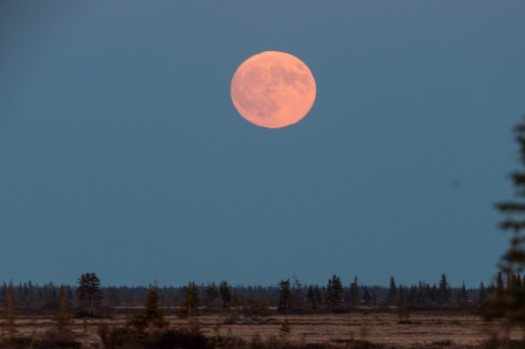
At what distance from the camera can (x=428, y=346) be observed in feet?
143

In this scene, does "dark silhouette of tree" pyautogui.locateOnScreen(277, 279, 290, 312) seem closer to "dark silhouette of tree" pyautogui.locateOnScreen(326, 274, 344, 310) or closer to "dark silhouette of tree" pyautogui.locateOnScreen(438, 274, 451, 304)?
"dark silhouette of tree" pyautogui.locateOnScreen(326, 274, 344, 310)

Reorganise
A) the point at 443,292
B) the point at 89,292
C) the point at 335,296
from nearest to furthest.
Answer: the point at 89,292 → the point at 335,296 → the point at 443,292

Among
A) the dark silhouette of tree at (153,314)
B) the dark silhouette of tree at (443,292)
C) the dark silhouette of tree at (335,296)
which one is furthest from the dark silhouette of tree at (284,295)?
the dark silhouette of tree at (153,314)

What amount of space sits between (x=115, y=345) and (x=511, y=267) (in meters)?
19.3

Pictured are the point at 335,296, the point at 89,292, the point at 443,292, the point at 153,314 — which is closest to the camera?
the point at 153,314

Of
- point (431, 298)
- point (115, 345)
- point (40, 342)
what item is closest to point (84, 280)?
point (40, 342)

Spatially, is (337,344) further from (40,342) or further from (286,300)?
(286,300)

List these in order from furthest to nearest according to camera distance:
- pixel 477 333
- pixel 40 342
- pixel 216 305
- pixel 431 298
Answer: pixel 431 298
pixel 216 305
pixel 477 333
pixel 40 342

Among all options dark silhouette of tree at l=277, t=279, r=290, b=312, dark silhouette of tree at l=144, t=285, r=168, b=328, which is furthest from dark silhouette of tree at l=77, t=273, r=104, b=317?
dark silhouette of tree at l=144, t=285, r=168, b=328

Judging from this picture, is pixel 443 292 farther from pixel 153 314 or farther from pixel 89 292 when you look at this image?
pixel 153 314

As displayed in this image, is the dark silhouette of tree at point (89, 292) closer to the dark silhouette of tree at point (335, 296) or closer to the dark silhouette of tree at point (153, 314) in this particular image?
the dark silhouette of tree at point (335, 296)

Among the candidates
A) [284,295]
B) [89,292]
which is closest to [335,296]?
[284,295]

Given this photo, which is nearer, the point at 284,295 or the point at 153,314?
the point at 153,314

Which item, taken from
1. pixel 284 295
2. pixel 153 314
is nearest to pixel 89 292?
pixel 284 295
